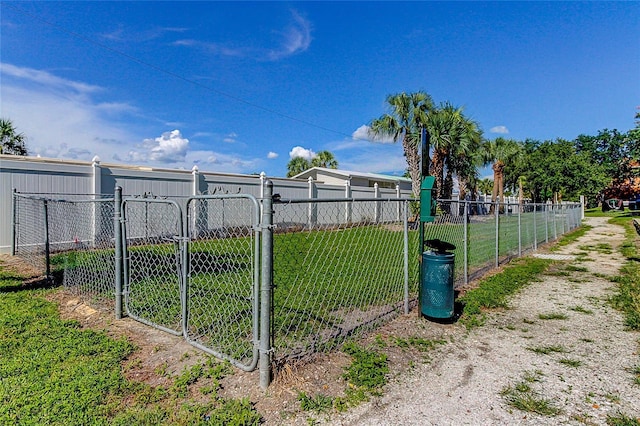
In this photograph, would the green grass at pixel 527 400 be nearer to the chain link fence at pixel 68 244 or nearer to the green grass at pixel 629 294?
the green grass at pixel 629 294

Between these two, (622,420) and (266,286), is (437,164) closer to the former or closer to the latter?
(622,420)

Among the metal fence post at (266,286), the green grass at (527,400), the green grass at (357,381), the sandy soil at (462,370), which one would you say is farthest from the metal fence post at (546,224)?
the metal fence post at (266,286)

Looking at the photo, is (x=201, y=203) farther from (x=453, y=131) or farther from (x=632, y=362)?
(x=453, y=131)

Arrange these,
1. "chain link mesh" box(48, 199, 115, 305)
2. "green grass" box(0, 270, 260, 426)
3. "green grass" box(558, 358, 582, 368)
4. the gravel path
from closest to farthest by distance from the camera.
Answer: "green grass" box(0, 270, 260, 426) < the gravel path < "green grass" box(558, 358, 582, 368) < "chain link mesh" box(48, 199, 115, 305)

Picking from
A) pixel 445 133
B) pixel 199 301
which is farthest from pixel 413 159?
pixel 199 301

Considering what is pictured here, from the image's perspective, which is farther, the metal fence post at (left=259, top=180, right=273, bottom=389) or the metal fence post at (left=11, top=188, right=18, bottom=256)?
the metal fence post at (left=11, top=188, right=18, bottom=256)

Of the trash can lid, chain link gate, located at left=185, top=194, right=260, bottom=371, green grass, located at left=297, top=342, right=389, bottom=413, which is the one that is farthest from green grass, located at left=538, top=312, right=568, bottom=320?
chain link gate, located at left=185, top=194, right=260, bottom=371

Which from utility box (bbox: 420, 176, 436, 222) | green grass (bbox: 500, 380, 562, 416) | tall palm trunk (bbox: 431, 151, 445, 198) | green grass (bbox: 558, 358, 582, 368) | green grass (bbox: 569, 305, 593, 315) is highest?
tall palm trunk (bbox: 431, 151, 445, 198)

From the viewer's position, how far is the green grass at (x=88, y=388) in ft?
7.88

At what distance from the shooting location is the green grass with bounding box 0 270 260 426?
240 cm

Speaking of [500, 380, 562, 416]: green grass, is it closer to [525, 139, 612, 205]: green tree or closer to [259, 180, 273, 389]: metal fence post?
[259, 180, 273, 389]: metal fence post

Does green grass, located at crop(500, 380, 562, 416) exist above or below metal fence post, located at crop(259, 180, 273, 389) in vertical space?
below

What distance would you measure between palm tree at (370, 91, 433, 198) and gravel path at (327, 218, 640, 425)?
15.1 metres

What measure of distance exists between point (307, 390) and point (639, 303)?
18.3 ft
